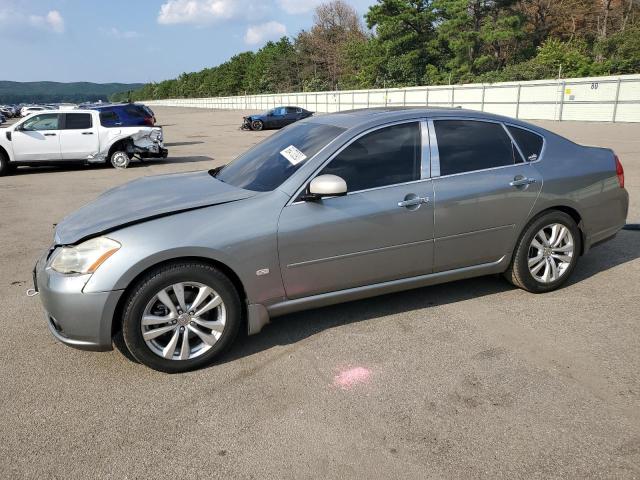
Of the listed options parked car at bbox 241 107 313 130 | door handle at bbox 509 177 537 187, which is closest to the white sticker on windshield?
door handle at bbox 509 177 537 187

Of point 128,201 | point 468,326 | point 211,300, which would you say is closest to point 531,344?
point 468,326

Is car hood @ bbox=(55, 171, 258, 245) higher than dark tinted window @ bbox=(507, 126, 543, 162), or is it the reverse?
dark tinted window @ bbox=(507, 126, 543, 162)


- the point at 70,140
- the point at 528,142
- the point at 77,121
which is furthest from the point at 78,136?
the point at 528,142

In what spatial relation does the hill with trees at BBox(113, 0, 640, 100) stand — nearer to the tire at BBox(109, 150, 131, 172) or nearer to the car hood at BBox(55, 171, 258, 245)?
the tire at BBox(109, 150, 131, 172)

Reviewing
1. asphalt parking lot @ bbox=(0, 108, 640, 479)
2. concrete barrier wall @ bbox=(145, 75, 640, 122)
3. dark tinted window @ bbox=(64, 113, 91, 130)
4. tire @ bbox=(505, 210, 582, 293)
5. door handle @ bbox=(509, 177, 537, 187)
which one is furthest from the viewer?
concrete barrier wall @ bbox=(145, 75, 640, 122)

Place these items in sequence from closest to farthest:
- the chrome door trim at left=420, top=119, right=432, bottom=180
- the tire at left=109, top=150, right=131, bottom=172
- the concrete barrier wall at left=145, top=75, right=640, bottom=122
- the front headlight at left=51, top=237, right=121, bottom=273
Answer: the front headlight at left=51, top=237, right=121, bottom=273
the chrome door trim at left=420, top=119, right=432, bottom=180
the tire at left=109, top=150, right=131, bottom=172
the concrete barrier wall at left=145, top=75, right=640, bottom=122

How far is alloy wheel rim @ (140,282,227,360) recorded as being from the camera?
3.25 m

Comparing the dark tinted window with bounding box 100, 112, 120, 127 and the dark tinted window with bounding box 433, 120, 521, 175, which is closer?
the dark tinted window with bounding box 433, 120, 521, 175

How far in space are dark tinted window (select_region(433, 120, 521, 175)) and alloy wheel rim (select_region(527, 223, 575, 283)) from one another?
710 mm

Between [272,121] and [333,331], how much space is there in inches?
1152

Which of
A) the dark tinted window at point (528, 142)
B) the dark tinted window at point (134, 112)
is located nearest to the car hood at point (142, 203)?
the dark tinted window at point (528, 142)

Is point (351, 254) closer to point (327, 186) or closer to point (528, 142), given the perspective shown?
point (327, 186)

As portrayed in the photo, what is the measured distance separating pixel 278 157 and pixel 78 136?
11708 millimetres

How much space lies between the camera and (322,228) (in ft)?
11.6
